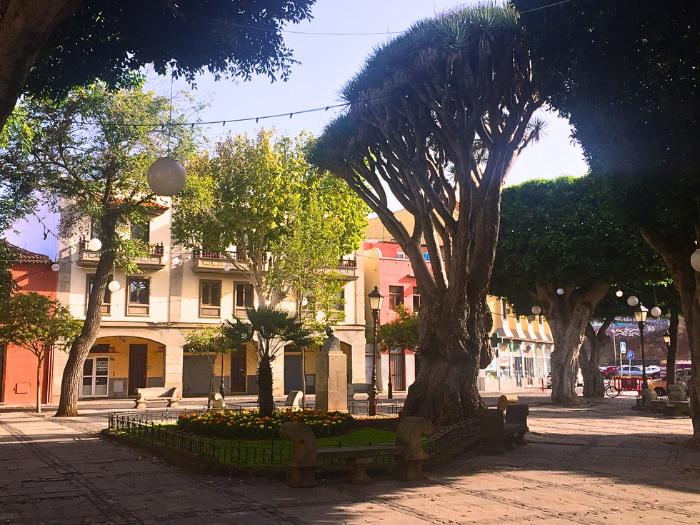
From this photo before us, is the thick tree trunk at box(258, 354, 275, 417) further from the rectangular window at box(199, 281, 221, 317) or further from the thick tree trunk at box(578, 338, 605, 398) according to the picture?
the thick tree trunk at box(578, 338, 605, 398)

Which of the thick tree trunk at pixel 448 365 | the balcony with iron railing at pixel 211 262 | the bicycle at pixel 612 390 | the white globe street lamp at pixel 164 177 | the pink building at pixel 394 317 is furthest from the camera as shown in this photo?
the pink building at pixel 394 317

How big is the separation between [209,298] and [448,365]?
79.5 feet

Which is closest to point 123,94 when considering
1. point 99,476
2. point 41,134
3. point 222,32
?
point 41,134

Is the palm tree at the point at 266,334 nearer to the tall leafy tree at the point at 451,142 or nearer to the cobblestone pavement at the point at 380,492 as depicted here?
the tall leafy tree at the point at 451,142

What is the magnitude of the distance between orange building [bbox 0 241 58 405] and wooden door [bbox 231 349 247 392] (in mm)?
10322

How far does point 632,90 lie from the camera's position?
1106 cm

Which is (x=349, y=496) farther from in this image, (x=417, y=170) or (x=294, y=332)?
(x=417, y=170)

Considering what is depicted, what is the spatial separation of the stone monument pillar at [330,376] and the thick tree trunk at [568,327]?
535 inches

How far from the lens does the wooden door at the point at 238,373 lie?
39312mm

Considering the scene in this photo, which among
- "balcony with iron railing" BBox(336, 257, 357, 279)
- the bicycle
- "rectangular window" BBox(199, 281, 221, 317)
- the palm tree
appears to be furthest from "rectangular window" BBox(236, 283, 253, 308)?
the palm tree

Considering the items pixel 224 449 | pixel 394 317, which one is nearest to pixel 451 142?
pixel 224 449

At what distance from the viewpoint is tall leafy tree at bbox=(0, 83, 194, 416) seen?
2088cm

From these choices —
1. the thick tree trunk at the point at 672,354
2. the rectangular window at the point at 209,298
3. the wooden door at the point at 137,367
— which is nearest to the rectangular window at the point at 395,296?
the rectangular window at the point at 209,298

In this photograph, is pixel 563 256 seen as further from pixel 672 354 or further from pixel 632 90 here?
pixel 632 90
